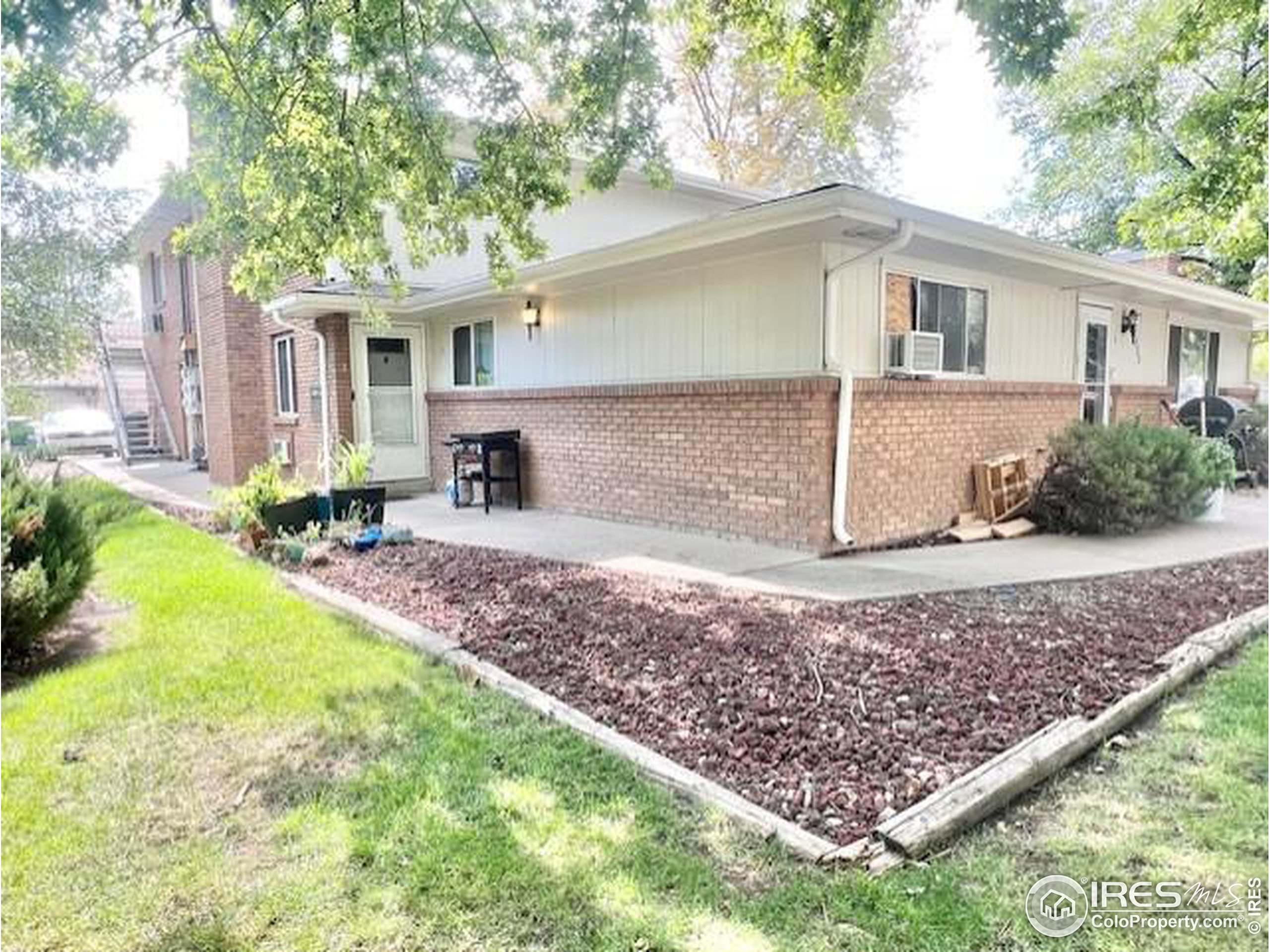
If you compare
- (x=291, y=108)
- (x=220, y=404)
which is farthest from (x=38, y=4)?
(x=220, y=404)

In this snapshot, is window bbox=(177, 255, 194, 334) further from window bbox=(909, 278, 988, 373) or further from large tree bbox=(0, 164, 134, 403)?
window bbox=(909, 278, 988, 373)

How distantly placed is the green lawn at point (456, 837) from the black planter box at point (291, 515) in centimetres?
364

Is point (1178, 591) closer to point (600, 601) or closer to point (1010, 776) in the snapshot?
point (1010, 776)

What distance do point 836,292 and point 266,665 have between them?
5.00m

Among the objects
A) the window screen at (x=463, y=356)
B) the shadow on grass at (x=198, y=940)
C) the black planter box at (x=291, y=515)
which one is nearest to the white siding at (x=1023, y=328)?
the black planter box at (x=291, y=515)

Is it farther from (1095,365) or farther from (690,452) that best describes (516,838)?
(1095,365)

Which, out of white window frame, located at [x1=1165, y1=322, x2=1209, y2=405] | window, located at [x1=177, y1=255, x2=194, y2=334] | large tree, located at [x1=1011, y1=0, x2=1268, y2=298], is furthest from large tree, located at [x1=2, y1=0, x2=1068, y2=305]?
window, located at [x1=177, y1=255, x2=194, y2=334]

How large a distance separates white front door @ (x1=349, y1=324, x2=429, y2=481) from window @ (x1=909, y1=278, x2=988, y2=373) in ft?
24.0

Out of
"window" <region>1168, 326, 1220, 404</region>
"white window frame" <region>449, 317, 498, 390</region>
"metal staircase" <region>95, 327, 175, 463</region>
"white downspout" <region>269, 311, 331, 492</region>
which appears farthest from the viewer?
"metal staircase" <region>95, 327, 175, 463</region>

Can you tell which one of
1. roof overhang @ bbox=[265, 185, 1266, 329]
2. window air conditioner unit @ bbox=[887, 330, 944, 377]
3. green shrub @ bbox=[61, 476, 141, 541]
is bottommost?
green shrub @ bbox=[61, 476, 141, 541]

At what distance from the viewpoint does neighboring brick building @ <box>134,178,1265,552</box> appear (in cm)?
648

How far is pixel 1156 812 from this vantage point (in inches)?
101

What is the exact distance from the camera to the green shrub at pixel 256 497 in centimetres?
741

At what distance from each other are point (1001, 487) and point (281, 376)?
11.0 metres
